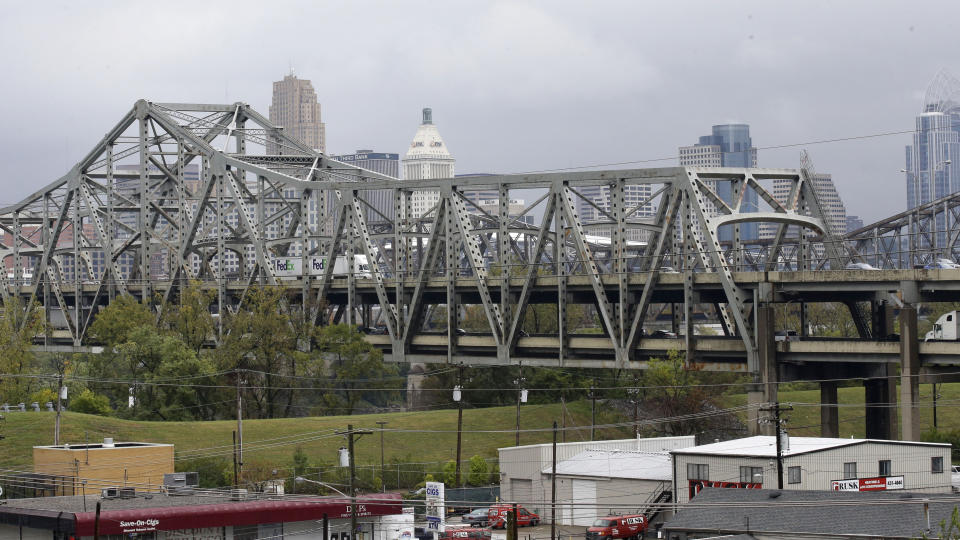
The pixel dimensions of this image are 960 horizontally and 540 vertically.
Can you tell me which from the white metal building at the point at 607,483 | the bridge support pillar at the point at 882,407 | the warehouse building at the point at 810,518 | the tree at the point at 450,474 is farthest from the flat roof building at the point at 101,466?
the bridge support pillar at the point at 882,407

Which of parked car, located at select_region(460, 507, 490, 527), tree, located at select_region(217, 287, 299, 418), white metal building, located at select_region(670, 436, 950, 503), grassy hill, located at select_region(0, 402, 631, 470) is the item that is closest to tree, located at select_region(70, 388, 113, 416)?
grassy hill, located at select_region(0, 402, 631, 470)

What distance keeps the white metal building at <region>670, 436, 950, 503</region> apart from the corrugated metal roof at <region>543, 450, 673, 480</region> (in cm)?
535

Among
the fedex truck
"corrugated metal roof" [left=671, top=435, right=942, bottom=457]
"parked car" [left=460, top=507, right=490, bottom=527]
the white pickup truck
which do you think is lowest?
"parked car" [left=460, top=507, right=490, bottom=527]

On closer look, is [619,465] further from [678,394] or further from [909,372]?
[678,394]

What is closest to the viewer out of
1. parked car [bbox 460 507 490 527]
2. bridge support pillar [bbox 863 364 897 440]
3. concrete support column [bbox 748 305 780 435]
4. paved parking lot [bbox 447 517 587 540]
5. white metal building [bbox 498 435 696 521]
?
paved parking lot [bbox 447 517 587 540]

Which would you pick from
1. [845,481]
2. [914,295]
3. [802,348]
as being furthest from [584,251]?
[845,481]

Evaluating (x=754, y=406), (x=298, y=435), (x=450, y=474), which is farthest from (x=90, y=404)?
(x=754, y=406)

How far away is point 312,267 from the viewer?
119 metres

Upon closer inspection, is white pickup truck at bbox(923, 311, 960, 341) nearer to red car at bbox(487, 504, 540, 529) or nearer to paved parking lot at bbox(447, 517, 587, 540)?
paved parking lot at bbox(447, 517, 587, 540)

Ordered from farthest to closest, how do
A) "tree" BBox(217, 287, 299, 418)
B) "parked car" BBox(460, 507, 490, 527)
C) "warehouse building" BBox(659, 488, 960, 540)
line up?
"tree" BBox(217, 287, 299, 418) → "parked car" BBox(460, 507, 490, 527) → "warehouse building" BBox(659, 488, 960, 540)

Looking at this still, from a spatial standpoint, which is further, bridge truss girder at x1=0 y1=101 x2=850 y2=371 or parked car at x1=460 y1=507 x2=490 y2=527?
bridge truss girder at x1=0 y1=101 x2=850 y2=371

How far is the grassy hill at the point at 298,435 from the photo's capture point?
287ft

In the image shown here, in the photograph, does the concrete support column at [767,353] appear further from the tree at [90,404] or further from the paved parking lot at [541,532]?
the tree at [90,404]

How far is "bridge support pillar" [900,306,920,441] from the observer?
244 ft
